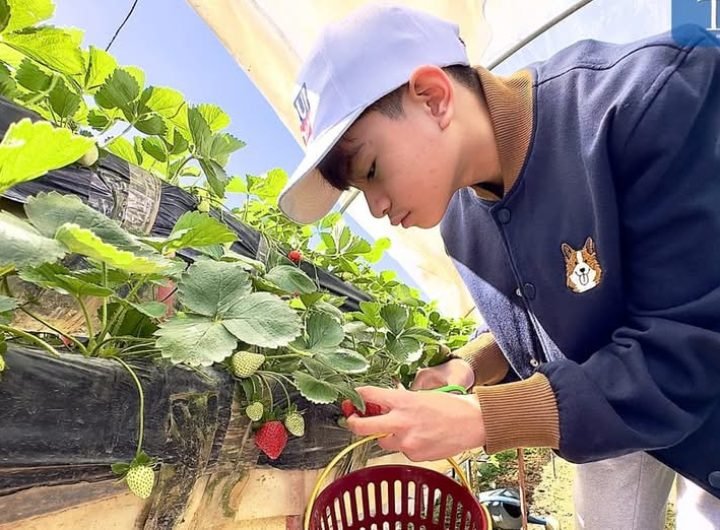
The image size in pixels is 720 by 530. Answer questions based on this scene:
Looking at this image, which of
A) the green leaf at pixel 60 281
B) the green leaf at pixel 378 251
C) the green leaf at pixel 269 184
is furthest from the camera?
the green leaf at pixel 378 251

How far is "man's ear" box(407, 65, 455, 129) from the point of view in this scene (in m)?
0.73

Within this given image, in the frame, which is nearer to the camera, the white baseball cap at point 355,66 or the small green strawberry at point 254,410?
the small green strawberry at point 254,410

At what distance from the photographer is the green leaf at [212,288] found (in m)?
0.48

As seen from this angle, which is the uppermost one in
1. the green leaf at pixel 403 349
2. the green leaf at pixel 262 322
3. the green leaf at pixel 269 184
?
the green leaf at pixel 262 322

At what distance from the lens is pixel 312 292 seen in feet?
2.31

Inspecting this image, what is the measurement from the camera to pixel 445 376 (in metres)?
0.92

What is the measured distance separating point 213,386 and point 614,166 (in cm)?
55

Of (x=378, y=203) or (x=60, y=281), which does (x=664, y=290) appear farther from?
(x=60, y=281)

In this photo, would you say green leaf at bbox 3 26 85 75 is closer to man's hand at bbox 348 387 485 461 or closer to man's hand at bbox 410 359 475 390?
man's hand at bbox 348 387 485 461

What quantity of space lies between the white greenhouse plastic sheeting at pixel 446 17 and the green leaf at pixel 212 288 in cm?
127

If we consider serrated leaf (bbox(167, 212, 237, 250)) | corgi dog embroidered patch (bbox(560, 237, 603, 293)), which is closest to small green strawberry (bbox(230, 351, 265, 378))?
serrated leaf (bbox(167, 212, 237, 250))

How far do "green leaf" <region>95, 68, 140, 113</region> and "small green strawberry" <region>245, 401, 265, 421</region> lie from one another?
360mm

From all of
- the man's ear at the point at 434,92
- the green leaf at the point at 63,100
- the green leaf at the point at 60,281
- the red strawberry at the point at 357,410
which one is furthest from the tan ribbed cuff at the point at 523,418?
the green leaf at the point at 63,100

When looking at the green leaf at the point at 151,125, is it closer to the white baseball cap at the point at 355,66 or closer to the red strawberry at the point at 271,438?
the white baseball cap at the point at 355,66
